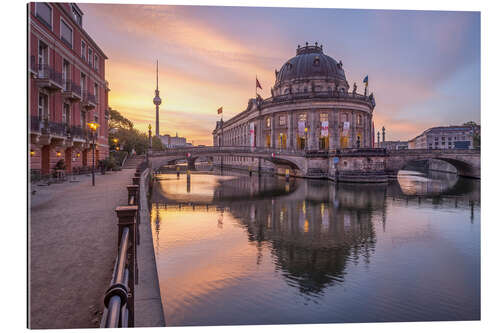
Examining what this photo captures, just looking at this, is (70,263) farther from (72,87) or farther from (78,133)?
(78,133)

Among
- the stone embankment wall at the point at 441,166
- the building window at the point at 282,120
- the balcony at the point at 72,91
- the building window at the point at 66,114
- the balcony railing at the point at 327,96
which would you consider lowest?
the stone embankment wall at the point at 441,166

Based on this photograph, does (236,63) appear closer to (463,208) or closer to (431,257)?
(431,257)

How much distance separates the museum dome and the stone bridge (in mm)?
26188

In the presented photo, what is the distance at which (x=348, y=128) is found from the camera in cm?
5512

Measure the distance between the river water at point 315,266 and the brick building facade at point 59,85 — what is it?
9059 millimetres

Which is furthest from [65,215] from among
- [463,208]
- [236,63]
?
[463,208]

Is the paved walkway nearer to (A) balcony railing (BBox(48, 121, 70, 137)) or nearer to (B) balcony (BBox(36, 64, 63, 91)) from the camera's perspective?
(A) balcony railing (BBox(48, 121, 70, 137))

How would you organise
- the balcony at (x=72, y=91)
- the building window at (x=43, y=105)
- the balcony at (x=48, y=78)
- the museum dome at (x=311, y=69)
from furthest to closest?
the museum dome at (x=311, y=69) → the balcony at (x=72, y=91) → the building window at (x=43, y=105) → the balcony at (x=48, y=78)

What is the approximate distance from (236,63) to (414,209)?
17.1 m

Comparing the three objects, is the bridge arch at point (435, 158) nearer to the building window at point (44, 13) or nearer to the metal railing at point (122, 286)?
the building window at point (44, 13)

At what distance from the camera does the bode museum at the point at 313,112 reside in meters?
55.3

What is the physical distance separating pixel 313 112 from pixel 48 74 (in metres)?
44.6

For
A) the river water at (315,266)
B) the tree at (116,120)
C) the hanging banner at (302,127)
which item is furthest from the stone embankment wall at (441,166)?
the tree at (116,120)

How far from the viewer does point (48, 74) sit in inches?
773
